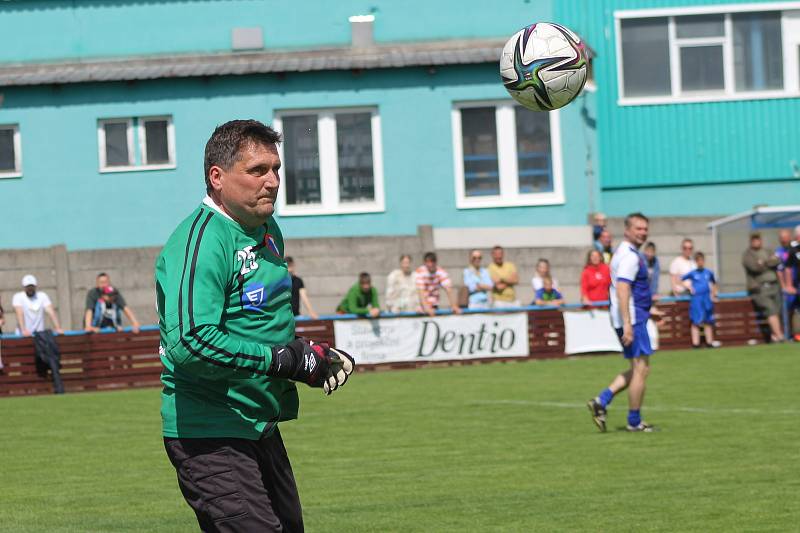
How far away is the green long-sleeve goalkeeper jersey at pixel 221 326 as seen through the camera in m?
5.27

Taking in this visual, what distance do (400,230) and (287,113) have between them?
11.4ft

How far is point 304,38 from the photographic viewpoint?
29531mm

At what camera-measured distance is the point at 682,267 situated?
26234mm

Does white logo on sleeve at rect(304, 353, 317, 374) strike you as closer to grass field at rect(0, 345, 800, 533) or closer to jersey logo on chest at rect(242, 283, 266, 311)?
jersey logo on chest at rect(242, 283, 266, 311)

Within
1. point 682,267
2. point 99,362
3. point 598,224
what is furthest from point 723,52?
point 99,362

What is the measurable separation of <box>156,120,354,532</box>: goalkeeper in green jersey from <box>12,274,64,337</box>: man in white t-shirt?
1766 cm

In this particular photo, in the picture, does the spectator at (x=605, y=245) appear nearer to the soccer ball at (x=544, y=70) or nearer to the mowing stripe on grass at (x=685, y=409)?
the mowing stripe on grass at (x=685, y=409)

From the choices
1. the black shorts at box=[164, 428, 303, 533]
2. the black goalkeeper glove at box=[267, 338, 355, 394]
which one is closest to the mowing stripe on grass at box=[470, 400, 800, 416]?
the black goalkeeper glove at box=[267, 338, 355, 394]

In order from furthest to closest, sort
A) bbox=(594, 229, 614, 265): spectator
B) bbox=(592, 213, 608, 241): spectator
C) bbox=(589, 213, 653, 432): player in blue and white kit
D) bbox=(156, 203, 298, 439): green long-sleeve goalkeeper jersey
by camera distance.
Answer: bbox=(592, 213, 608, 241): spectator
bbox=(594, 229, 614, 265): spectator
bbox=(589, 213, 653, 432): player in blue and white kit
bbox=(156, 203, 298, 439): green long-sleeve goalkeeper jersey

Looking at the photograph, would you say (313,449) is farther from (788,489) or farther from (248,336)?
(248,336)

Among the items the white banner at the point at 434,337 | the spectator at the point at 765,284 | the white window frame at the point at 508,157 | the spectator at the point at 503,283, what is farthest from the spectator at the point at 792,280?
the white banner at the point at 434,337

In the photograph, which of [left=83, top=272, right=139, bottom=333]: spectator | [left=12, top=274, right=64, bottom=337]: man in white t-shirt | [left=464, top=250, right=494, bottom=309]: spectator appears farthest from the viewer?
[left=464, top=250, right=494, bottom=309]: spectator

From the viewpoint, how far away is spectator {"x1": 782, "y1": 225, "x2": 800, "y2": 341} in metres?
26.2

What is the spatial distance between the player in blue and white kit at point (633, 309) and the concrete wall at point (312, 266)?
12605 mm
